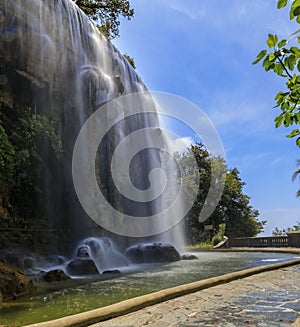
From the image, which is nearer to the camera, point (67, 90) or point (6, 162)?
point (6, 162)

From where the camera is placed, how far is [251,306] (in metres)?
4.61

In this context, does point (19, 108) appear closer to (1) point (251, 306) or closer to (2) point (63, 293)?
(2) point (63, 293)

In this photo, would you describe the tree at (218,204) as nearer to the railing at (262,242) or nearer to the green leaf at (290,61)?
the railing at (262,242)

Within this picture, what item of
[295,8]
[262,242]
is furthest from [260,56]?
[262,242]

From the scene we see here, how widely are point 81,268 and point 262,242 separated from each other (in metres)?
18.3

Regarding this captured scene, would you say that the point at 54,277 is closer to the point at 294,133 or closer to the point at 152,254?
the point at 152,254

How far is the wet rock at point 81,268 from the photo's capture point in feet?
36.1

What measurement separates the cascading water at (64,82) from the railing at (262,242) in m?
10.2

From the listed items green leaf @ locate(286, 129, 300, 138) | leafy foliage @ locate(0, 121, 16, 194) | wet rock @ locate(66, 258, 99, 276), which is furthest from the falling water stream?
green leaf @ locate(286, 129, 300, 138)

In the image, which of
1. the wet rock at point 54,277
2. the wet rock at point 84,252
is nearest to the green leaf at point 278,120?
the wet rock at point 54,277

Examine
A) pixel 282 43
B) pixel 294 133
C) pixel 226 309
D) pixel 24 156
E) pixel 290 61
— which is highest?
pixel 24 156

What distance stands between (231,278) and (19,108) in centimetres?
1295

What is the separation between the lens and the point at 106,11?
87.0ft

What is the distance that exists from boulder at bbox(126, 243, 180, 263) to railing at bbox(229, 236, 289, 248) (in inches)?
467
